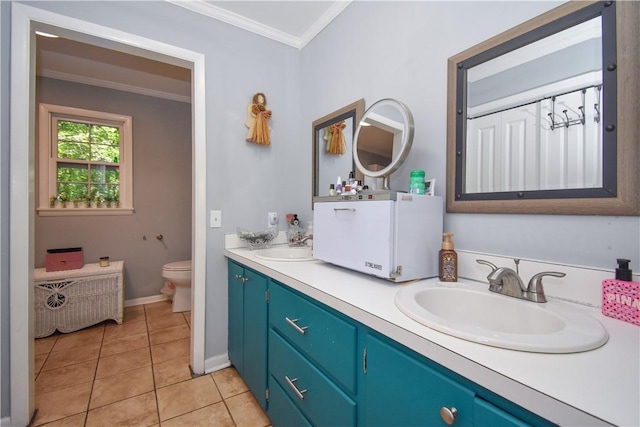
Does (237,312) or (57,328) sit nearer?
(237,312)

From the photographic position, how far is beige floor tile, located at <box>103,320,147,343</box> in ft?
7.66

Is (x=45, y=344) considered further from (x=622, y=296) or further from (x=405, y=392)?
(x=622, y=296)

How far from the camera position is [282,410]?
1199 millimetres

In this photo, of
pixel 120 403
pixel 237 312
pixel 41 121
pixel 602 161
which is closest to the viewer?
pixel 602 161

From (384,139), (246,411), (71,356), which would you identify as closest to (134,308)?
(71,356)

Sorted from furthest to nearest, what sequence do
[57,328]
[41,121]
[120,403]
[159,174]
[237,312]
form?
[159,174] → [41,121] → [57,328] → [237,312] → [120,403]

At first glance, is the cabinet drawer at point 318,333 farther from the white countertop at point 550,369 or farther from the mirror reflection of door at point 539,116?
the mirror reflection of door at point 539,116

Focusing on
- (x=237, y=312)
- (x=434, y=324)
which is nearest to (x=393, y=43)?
(x=434, y=324)

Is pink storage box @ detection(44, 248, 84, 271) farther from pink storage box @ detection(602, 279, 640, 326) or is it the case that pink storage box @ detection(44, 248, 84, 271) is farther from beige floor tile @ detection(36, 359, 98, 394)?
pink storage box @ detection(602, 279, 640, 326)

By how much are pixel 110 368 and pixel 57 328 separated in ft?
3.15

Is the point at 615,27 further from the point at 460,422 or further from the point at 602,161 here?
the point at 460,422

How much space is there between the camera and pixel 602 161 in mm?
794

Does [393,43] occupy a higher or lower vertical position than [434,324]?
higher

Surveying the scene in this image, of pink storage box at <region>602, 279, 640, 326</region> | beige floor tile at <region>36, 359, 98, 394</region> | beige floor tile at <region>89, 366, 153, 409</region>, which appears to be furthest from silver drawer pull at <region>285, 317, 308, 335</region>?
beige floor tile at <region>36, 359, 98, 394</region>
